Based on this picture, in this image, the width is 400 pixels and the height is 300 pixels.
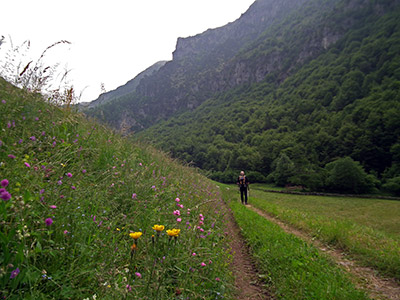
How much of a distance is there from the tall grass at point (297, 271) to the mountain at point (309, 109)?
5.29 m

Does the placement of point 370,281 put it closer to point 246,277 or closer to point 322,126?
point 246,277

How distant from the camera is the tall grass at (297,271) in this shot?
10.2ft

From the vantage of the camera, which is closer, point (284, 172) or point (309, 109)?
point (284, 172)

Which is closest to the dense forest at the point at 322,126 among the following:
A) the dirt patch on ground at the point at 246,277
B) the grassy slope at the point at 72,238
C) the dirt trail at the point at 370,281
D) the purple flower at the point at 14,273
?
the dirt patch on ground at the point at 246,277

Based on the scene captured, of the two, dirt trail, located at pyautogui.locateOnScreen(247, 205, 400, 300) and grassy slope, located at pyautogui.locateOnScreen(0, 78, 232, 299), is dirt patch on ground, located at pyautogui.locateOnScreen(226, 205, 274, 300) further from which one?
dirt trail, located at pyautogui.locateOnScreen(247, 205, 400, 300)

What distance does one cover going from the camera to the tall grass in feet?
10.2

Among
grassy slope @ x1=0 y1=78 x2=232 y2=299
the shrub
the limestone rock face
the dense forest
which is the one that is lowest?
the shrub

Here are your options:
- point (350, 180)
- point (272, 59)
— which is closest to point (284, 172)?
point (350, 180)

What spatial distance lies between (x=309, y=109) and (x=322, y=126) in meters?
18.3

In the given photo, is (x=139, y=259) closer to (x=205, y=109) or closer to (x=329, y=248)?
(x=329, y=248)

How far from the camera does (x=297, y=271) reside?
149 inches


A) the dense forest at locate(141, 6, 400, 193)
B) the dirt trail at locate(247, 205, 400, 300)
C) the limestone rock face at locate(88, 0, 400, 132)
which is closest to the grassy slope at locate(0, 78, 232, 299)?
the dirt trail at locate(247, 205, 400, 300)

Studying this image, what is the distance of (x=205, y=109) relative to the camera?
146 metres

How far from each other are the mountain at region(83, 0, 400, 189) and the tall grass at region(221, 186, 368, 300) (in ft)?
17.3
